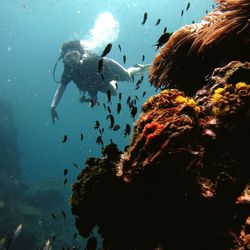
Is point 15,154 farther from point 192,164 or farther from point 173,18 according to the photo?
point 173,18

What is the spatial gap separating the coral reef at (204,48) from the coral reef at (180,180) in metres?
0.51

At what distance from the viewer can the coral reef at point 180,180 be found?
2.60 metres

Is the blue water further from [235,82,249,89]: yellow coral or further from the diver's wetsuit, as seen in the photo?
[235,82,249,89]: yellow coral

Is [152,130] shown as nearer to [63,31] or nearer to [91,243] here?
[91,243]

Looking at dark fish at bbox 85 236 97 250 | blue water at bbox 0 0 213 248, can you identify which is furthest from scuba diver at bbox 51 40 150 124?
blue water at bbox 0 0 213 248

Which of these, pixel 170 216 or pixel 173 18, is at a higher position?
pixel 173 18

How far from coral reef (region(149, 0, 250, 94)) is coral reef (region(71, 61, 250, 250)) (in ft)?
1.67

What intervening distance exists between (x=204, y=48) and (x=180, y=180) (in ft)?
6.12

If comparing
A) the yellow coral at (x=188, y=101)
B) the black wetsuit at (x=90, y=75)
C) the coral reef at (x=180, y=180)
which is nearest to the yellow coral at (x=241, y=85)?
the coral reef at (x=180, y=180)

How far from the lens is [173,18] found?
7525cm

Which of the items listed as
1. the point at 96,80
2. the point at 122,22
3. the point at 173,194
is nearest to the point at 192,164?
the point at 173,194

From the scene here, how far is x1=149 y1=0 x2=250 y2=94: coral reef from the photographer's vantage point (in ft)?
11.3

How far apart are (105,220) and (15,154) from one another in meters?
34.4

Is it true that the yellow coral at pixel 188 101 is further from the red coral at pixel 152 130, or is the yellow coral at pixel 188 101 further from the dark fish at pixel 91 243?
the dark fish at pixel 91 243
